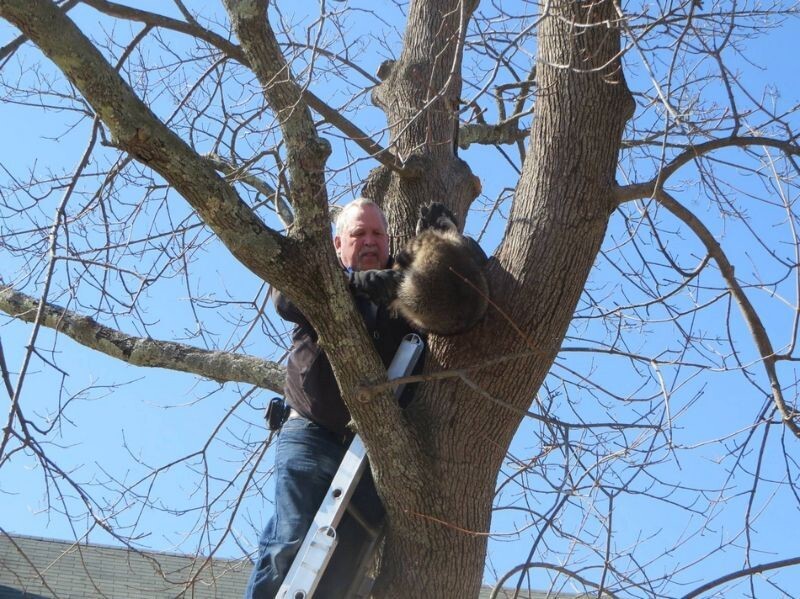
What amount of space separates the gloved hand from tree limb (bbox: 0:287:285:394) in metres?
0.99

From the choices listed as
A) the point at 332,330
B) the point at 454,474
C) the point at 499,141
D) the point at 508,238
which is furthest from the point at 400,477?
the point at 499,141

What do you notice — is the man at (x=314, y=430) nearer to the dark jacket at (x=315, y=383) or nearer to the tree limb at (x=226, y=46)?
the dark jacket at (x=315, y=383)

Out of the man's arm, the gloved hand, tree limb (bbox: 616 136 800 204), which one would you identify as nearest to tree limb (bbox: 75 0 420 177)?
the gloved hand

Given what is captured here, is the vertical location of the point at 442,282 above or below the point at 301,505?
above

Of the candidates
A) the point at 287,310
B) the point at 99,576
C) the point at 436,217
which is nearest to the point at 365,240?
the point at 436,217

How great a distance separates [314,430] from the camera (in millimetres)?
4449

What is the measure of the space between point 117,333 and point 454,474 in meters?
2.27

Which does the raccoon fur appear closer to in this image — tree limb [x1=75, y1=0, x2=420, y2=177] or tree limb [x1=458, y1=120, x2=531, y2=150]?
tree limb [x1=75, y1=0, x2=420, y2=177]

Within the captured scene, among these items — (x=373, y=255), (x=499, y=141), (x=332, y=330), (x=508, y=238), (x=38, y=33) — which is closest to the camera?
(x=38, y=33)

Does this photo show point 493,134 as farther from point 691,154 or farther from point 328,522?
point 328,522

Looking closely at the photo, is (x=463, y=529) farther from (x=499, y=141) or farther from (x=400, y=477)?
(x=499, y=141)

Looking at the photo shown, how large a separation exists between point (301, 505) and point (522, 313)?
3.88 ft

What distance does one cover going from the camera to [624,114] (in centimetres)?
409

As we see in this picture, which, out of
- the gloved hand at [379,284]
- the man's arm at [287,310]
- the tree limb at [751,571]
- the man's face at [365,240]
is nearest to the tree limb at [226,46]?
the man's face at [365,240]
